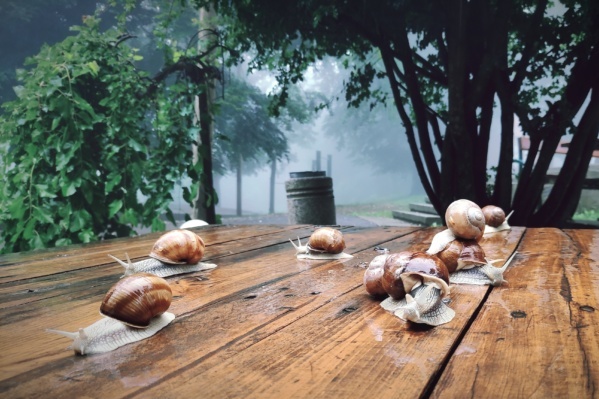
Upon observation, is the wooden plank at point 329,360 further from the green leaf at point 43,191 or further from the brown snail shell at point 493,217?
the green leaf at point 43,191

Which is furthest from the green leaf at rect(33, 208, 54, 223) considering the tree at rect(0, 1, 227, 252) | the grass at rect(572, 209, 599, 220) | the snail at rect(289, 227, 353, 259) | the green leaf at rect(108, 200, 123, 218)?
the grass at rect(572, 209, 599, 220)

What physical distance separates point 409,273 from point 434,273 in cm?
5

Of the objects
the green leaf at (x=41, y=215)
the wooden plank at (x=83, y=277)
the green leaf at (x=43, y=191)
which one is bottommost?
the wooden plank at (x=83, y=277)

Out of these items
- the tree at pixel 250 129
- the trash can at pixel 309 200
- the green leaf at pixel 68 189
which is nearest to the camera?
the green leaf at pixel 68 189

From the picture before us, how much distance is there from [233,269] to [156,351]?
2.19 feet

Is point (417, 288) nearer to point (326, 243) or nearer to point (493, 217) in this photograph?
point (326, 243)

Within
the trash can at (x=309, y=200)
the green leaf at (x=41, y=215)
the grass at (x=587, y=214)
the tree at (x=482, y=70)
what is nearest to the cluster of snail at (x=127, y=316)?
the green leaf at (x=41, y=215)

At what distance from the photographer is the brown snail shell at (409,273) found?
92 cm

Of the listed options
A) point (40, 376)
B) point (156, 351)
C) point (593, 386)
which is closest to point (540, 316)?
point (593, 386)

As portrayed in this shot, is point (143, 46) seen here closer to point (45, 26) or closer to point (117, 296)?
point (45, 26)

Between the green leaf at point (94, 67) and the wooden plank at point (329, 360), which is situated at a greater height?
the green leaf at point (94, 67)

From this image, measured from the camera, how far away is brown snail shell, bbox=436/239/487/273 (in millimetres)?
1181

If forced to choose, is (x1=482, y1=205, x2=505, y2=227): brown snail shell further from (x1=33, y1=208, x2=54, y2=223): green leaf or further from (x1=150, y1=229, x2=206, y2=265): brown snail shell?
(x1=33, y1=208, x2=54, y2=223): green leaf

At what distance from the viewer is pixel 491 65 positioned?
358 cm
